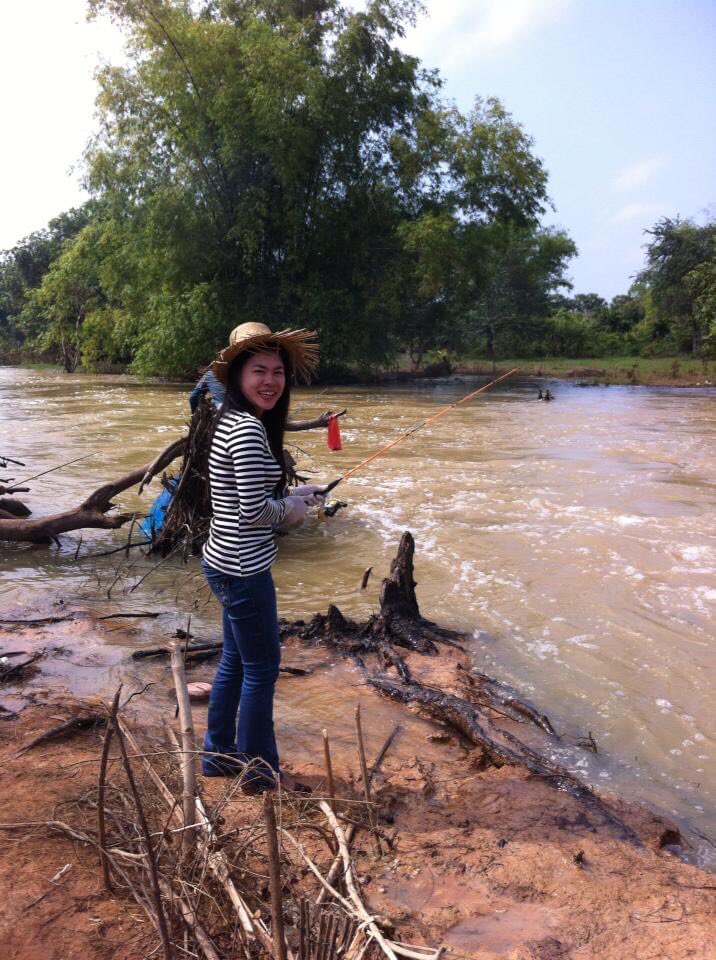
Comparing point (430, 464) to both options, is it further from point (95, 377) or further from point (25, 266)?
point (25, 266)

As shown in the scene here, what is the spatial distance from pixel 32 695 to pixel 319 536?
153 inches

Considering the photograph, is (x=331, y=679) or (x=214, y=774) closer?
(x=214, y=774)


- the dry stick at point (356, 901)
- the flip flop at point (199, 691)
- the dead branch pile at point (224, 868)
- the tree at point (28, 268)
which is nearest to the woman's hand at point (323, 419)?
the flip flop at point (199, 691)

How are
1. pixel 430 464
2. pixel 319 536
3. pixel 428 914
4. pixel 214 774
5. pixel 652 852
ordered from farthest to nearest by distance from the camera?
pixel 430 464, pixel 319 536, pixel 214 774, pixel 652 852, pixel 428 914

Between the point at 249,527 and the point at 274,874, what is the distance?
140cm

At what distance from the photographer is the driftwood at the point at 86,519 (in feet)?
20.5

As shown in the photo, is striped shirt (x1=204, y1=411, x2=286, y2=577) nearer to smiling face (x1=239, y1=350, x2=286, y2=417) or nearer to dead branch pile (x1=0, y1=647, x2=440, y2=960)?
smiling face (x1=239, y1=350, x2=286, y2=417)

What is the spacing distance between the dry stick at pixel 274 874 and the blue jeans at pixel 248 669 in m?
1.17

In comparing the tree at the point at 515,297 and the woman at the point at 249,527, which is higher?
the tree at the point at 515,297

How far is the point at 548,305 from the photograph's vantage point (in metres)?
45.2

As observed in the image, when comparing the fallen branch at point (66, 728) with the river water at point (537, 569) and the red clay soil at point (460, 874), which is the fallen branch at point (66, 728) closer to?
the red clay soil at point (460, 874)

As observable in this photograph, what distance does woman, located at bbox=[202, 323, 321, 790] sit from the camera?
8.71ft

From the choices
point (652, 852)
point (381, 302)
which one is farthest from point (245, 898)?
point (381, 302)

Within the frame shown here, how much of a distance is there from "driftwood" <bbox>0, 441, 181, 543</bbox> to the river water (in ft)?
0.72
